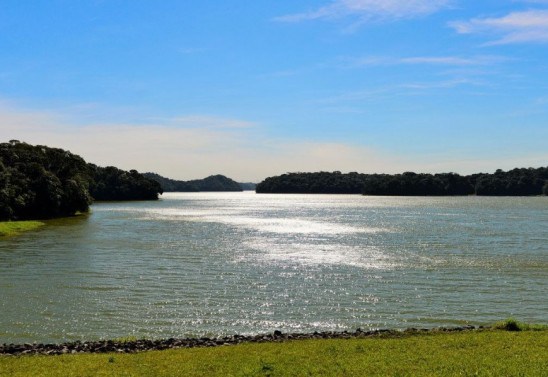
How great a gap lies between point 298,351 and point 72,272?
103 ft

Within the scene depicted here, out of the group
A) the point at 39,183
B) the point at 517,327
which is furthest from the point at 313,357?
the point at 39,183

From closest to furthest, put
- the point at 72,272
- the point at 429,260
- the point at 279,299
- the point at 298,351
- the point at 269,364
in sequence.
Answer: the point at 269,364
the point at 298,351
the point at 279,299
the point at 72,272
the point at 429,260

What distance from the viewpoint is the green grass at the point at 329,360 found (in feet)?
56.2

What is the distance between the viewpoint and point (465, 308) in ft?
106

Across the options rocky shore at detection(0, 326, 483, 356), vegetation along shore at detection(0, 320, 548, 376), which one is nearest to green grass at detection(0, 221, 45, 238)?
rocky shore at detection(0, 326, 483, 356)

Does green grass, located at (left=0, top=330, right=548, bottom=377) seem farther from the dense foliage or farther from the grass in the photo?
the dense foliage

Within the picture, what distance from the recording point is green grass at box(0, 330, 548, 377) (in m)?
17.1

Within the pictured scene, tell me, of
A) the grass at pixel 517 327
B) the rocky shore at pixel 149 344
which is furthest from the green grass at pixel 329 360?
the grass at pixel 517 327

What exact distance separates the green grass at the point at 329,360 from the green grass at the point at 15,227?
66.0m

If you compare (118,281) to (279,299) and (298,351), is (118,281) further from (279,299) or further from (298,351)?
(298,351)

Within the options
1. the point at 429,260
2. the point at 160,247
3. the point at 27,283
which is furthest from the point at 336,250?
the point at 27,283

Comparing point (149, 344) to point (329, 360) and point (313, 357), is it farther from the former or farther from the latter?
point (329, 360)

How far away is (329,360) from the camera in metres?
18.7

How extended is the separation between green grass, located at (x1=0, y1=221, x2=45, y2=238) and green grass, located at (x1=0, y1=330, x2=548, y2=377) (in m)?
66.0
